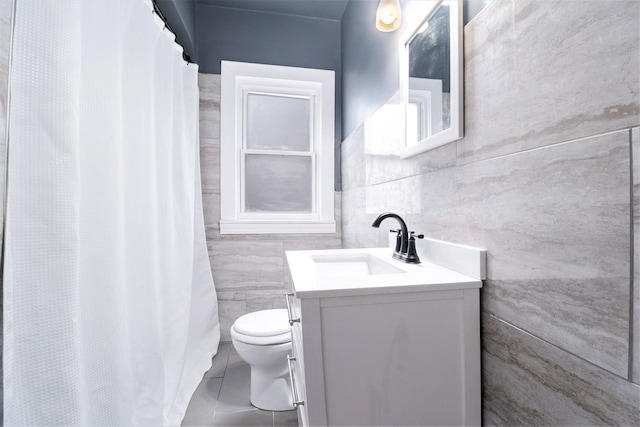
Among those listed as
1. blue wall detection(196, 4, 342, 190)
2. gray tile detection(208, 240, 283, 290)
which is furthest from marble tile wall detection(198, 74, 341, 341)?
blue wall detection(196, 4, 342, 190)

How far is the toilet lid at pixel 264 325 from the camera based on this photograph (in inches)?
60.0

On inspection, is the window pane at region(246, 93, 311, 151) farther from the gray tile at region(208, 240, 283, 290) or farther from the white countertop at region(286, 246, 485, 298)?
the white countertop at region(286, 246, 485, 298)

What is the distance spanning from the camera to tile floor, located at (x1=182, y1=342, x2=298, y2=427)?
1489mm

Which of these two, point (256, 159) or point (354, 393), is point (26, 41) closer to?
point (354, 393)

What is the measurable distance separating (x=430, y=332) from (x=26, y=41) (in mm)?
1314

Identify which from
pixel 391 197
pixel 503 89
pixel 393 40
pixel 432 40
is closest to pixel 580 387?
pixel 503 89

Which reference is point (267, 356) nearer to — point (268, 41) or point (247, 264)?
point (247, 264)

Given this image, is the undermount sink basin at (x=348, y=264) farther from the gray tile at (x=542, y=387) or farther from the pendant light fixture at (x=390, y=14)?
the pendant light fixture at (x=390, y=14)

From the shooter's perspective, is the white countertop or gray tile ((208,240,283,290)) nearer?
the white countertop

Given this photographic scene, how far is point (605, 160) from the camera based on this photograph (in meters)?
0.54

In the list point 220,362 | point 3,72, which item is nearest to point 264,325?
point 220,362

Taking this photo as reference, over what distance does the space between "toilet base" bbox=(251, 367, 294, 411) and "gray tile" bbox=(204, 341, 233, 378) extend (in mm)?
411

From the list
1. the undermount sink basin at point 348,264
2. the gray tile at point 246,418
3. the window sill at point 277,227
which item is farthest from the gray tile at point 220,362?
the undermount sink basin at point 348,264

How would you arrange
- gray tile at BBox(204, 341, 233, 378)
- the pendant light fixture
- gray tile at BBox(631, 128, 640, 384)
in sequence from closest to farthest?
gray tile at BBox(631, 128, 640, 384)
the pendant light fixture
gray tile at BBox(204, 341, 233, 378)
